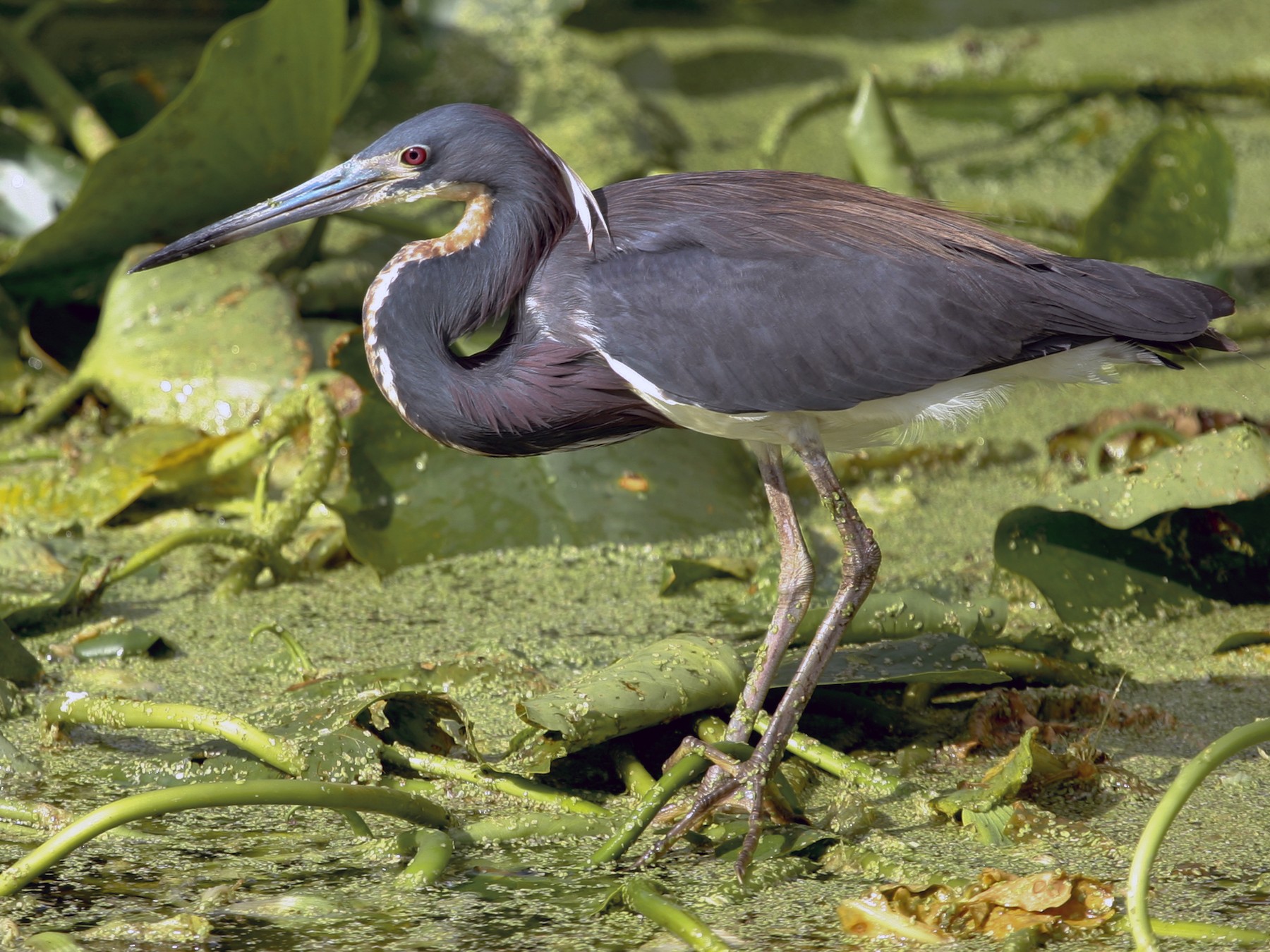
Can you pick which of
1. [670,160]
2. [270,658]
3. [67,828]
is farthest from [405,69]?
[67,828]

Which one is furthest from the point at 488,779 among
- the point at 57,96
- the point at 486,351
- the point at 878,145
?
the point at 57,96

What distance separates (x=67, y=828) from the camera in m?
2.12

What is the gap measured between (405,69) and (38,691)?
3386mm

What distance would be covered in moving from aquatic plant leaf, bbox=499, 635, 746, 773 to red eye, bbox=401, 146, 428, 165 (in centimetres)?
98

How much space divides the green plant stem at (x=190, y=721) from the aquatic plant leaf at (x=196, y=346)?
1.45m

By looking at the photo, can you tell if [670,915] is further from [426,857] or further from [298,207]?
[298,207]

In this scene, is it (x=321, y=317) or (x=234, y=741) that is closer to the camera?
(x=234, y=741)

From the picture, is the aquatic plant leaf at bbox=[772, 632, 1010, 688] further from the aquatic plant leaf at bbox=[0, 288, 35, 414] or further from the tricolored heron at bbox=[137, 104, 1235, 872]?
the aquatic plant leaf at bbox=[0, 288, 35, 414]

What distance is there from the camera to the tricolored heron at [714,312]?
8.72ft

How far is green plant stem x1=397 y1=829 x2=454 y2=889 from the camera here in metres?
2.33

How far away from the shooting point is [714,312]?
2660 millimetres

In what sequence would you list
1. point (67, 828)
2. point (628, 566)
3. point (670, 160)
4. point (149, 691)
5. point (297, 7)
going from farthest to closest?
point (670, 160)
point (297, 7)
point (628, 566)
point (149, 691)
point (67, 828)

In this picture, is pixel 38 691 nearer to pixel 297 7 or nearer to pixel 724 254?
pixel 724 254

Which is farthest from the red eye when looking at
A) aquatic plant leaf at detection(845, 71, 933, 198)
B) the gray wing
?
aquatic plant leaf at detection(845, 71, 933, 198)
